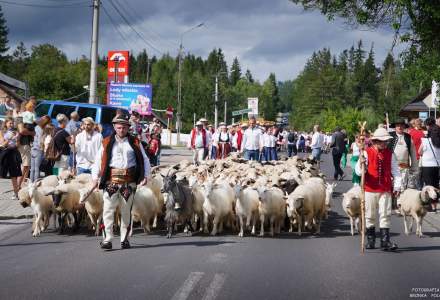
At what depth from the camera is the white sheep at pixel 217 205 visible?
11.0 meters

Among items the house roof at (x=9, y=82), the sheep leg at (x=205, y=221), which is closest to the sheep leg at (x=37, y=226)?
the sheep leg at (x=205, y=221)

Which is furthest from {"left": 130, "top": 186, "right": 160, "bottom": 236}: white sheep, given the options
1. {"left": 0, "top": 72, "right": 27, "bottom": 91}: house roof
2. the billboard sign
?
{"left": 0, "top": 72, "right": 27, "bottom": 91}: house roof

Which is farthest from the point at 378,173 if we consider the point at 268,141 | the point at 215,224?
the point at 268,141

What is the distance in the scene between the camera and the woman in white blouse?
14.0 m

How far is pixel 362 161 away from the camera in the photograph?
948 cm

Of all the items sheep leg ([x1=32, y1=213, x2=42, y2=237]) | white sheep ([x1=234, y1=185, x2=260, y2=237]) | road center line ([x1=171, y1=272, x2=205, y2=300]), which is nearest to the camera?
road center line ([x1=171, y1=272, x2=205, y2=300])

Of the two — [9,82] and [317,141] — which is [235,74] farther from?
[317,141]

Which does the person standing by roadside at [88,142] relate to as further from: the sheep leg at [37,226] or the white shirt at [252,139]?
the white shirt at [252,139]

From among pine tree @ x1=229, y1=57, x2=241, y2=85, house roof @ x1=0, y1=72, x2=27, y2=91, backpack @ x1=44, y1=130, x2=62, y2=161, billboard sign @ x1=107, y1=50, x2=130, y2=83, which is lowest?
backpack @ x1=44, y1=130, x2=62, y2=161

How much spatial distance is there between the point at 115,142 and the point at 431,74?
9.70 meters

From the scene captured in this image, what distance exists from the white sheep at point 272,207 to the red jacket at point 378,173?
6.77 ft

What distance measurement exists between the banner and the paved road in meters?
21.9

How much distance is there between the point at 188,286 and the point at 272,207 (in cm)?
447

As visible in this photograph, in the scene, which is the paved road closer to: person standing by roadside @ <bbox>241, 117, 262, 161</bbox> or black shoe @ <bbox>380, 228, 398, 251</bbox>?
black shoe @ <bbox>380, 228, 398, 251</bbox>
